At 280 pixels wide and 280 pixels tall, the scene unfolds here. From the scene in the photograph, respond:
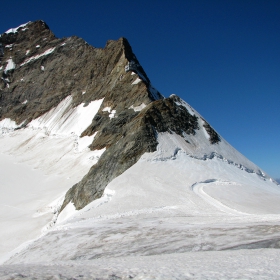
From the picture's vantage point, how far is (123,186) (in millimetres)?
17375

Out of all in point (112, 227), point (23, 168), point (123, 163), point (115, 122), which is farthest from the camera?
point (23, 168)

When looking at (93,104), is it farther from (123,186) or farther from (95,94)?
(123,186)

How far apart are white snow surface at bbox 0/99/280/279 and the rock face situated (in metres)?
1.67

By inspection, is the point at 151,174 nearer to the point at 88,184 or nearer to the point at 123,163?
the point at 123,163

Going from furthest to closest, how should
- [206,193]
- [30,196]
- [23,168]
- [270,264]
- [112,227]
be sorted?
[23,168]
[30,196]
[206,193]
[112,227]
[270,264]

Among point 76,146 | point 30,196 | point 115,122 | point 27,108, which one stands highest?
point 27,108

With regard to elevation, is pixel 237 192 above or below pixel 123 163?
below

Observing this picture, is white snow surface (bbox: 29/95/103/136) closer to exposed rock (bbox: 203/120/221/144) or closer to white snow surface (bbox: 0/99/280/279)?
white snow surface (bbox: 0/99/280/279)

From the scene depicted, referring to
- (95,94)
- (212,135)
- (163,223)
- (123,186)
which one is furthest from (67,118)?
(163,223)

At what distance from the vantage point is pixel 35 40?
289ft

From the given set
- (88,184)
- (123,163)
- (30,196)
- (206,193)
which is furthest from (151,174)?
(30,196)

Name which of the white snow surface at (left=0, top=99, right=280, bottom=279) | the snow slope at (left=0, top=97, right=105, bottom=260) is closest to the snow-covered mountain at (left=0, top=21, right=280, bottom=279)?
the white snow surface at (left=0, top=99, right=280, bottom=279)

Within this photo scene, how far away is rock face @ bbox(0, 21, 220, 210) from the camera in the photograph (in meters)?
22.1

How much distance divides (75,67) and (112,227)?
64.4m
